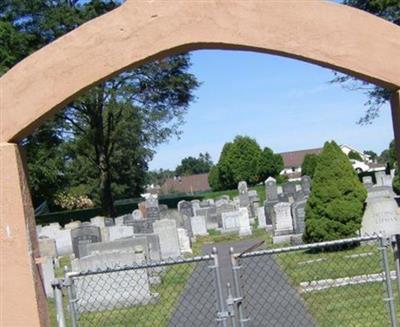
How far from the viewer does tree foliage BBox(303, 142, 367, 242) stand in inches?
587

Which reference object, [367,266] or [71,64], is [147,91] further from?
[71,64]

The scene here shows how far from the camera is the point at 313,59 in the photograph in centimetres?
420

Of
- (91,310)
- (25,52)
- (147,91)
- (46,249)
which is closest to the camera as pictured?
(91,310)

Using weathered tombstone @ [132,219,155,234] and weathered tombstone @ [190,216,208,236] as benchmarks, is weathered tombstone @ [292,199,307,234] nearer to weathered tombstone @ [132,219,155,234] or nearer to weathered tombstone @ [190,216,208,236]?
weathered tombstone @ [132,219,155,234]

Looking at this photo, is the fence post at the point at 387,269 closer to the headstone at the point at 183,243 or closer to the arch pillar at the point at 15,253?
the arch pillar at the point at 15,253

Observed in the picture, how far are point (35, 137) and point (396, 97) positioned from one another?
35723mm

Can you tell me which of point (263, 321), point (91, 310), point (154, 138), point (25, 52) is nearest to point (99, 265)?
point (91, 310)

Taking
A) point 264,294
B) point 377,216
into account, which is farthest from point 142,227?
point 264,294

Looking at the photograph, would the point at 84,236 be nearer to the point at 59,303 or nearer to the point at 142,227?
the point at 142,227

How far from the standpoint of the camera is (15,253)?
14.3ft

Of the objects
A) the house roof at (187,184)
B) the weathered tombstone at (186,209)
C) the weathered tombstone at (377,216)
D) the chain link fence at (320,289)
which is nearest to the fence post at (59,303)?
the chain link fence at (320,289)

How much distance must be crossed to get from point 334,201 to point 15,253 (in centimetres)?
1155

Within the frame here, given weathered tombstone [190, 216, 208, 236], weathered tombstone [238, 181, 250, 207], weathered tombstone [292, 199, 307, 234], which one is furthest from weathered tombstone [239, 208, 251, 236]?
weathered tombstone [238, 181, 250, 207]

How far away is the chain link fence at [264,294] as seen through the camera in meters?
8.95
